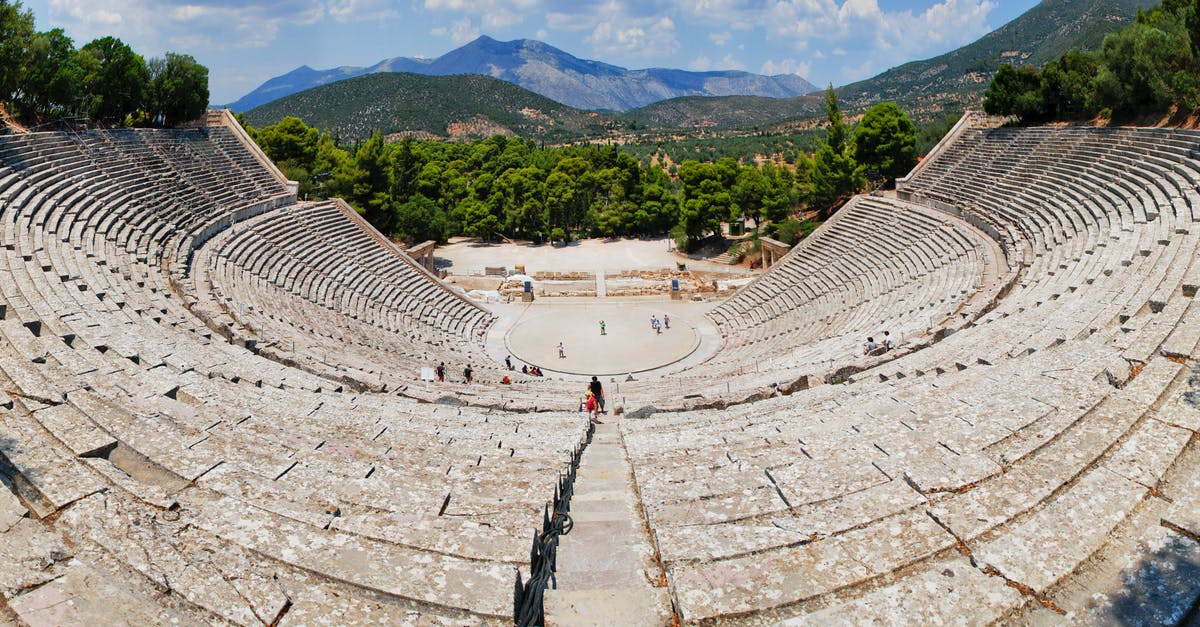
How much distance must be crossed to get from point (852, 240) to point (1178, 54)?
13985 millimetres

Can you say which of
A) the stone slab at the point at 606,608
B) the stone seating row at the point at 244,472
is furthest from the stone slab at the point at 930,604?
the stone seating row at the point at 244,472

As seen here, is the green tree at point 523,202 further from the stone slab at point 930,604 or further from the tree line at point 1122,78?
the stone slab at point 930,604

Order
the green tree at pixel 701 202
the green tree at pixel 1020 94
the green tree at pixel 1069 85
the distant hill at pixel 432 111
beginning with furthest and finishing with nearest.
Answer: the distant hill at pixel 432 111, the green tree at pixel 701 202, the green tree at pixel 1020 94, the green tree at pixel 1069 85

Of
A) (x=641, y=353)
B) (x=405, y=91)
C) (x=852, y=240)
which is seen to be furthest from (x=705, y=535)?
(x=405, y=91)

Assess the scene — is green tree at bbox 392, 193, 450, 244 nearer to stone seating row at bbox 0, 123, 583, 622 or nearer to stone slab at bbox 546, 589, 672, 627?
stone seating row at bbox 0, 123, 583, 622

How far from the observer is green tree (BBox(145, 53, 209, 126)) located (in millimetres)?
33844

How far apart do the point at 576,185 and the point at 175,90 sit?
2471 centimetres

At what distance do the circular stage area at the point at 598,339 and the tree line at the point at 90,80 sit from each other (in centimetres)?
2185

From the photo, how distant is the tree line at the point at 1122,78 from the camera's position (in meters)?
25.4

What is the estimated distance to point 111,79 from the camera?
31.9 metres

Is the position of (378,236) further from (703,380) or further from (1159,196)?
(1159,196)

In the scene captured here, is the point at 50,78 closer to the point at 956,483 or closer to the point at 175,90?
the point at 175,90

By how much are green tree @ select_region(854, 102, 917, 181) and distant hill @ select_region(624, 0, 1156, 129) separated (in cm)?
5505

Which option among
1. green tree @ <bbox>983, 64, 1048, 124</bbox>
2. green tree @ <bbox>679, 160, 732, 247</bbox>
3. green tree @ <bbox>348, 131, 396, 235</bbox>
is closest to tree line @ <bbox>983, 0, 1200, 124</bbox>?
green tree @ <bbox>983, 64, 1048, 124</bbox>
